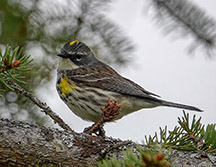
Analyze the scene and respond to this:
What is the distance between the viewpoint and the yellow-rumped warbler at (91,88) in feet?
13.9

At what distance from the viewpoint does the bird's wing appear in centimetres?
461

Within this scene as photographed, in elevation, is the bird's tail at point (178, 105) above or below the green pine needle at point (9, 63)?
above

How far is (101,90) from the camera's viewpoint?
15.2 ft

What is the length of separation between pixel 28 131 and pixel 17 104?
1.06 metres

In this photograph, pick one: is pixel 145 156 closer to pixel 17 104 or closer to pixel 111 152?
pixel 111 152

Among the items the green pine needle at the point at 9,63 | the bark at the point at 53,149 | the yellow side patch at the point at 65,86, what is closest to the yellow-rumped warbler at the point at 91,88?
the yellow side patch at the point at 65,86

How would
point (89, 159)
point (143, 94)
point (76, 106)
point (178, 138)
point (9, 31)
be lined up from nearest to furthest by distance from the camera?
point (89, 159) < point (178, 138) < point (9, 31) < point (76, 106) < point (143, 94)

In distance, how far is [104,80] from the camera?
4867 millimetres

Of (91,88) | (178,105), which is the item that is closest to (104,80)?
(91,88)

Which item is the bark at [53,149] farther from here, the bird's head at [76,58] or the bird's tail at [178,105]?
the bird's head at [76,58]

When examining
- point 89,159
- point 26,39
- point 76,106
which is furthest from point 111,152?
point 76,106

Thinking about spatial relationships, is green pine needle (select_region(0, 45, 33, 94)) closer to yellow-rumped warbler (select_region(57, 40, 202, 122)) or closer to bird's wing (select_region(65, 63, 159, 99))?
yellow-rumped warbler (select_region(57, 40, 202, 122))

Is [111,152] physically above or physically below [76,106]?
below

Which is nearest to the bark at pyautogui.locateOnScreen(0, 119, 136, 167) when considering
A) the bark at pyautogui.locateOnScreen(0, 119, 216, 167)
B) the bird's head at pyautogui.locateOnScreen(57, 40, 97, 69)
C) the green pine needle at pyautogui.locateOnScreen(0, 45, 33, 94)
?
the bark at pyautogui.locateOnScreen(0, 119, 216, 167)
